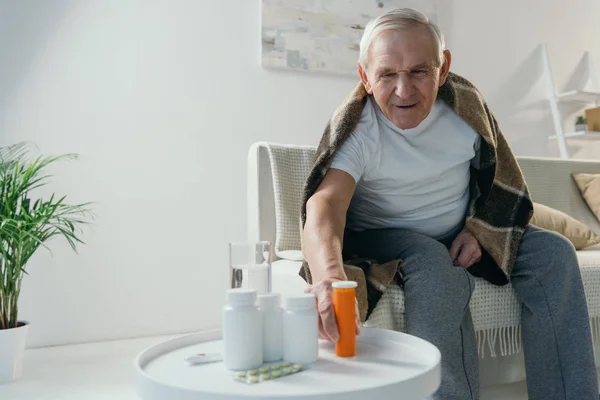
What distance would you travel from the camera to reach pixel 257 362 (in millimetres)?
726

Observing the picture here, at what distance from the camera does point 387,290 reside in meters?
1.16

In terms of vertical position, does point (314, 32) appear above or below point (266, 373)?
above

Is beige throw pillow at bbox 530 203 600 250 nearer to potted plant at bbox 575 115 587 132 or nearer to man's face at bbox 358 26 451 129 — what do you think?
man's face at bbox 358 26 451 129

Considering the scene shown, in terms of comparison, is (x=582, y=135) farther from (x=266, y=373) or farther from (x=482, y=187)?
(x=266, y=373)

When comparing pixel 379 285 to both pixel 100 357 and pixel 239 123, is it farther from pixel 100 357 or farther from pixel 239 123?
pixel 239 123

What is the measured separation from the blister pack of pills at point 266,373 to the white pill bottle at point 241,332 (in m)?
0.02

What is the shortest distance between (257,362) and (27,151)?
5.73ft

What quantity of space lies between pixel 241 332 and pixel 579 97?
3096mm

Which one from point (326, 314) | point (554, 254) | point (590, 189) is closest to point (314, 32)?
point (590, 189)

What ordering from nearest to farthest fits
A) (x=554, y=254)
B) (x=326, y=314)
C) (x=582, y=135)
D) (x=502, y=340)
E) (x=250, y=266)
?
(x=326, y=314) < (x=250, y=266) < (x=554, y=254) < (x=502, y=340) < (x=582, y=135)

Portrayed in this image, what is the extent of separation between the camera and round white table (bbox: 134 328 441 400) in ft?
2.00

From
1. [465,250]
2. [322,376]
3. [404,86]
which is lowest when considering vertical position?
[322,376]

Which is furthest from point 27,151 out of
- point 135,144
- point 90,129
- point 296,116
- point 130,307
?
point 296,116

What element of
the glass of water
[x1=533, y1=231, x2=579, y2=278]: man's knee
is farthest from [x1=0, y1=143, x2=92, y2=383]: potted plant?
[x1=533, y1=231, x2=579, y2=278]: man's knee
